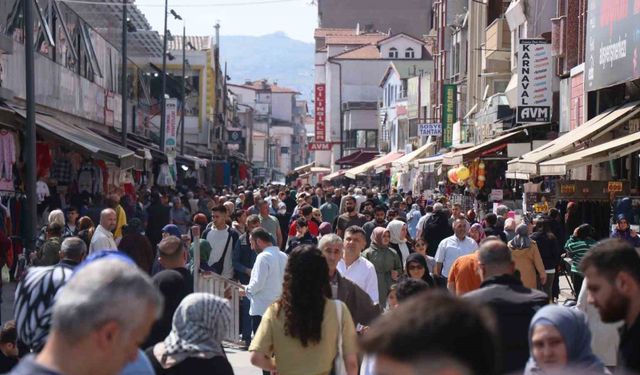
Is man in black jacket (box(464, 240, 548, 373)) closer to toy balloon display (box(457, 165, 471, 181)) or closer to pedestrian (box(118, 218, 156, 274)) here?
pedestrian (box(118, 218, 156, 274))

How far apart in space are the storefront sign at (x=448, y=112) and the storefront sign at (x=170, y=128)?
1079cm

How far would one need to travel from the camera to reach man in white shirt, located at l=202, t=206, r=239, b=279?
15375 mm

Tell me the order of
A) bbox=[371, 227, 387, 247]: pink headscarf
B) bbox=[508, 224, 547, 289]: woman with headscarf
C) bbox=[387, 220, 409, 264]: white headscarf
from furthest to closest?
bbox=[387, 220, 409, 264]: white headscarf < bbox=[508, 224, 547, 289]: woman with headscarf < bbox=[371, 227, 387, 247]: pink headscarf

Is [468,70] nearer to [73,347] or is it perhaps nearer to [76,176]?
[76,176]

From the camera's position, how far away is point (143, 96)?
52312 mm

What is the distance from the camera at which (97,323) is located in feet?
12.7

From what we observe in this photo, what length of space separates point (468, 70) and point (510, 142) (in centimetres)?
1816

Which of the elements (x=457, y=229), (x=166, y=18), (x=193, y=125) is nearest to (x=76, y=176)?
(x=457, y=229)

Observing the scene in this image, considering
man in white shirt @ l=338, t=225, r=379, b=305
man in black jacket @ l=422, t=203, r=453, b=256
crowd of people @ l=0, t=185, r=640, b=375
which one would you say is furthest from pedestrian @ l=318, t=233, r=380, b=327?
man in black jacket @ l=422, t=203, r=453, b=256

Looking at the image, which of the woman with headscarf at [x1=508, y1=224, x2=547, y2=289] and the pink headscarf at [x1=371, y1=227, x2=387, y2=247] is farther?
the woman with headscarf at [x1=508, y1=224, x2=547, y2=289]

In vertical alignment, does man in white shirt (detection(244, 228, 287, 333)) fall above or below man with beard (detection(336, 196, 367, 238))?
below

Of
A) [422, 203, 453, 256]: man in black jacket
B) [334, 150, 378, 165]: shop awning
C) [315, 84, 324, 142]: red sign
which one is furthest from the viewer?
[315, 84, 324, 142]: red sign

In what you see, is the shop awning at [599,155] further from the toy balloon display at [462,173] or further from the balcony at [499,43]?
the balcony at [499,43]

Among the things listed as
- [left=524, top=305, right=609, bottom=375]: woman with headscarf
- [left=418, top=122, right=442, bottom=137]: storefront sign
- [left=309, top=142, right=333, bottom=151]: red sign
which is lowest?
[left=524, top=305, right=609, bottom=375]: woman with headscarf
